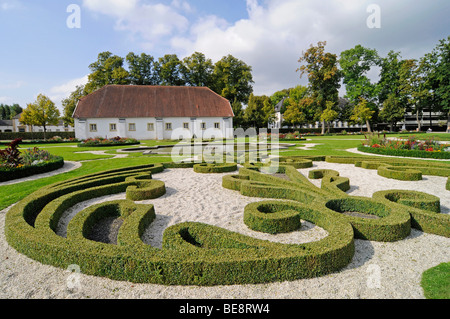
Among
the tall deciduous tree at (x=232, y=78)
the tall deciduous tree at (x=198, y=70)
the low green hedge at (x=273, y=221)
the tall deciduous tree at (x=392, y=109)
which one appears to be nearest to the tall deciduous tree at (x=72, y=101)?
the tall deciduous tree at (x=198, y=70)

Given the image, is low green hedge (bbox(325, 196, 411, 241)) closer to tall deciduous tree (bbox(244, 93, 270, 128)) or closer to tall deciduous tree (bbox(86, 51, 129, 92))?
tall deciduous tree (bbox(244, 93, 270, 128))

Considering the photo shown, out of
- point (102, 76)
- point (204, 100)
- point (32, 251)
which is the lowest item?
point (32, 251)

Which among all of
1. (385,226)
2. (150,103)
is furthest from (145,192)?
(150,103)

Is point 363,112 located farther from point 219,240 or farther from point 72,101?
point 72,101

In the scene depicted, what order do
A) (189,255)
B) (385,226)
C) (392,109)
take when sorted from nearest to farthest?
(189,255), (385,226), (392,109)

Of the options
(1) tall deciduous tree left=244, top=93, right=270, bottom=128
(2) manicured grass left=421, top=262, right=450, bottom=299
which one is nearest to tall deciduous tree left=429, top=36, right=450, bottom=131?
(1) tall deciduous tree left=244, top=93, right=270, bottom=128

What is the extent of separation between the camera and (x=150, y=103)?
3738cm

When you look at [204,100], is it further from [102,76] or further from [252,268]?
[252,268]

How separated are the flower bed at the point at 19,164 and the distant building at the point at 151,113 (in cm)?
2484

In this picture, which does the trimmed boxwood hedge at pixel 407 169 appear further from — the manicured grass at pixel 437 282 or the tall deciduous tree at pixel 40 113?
the tall deciduous tree at pixel 40 113

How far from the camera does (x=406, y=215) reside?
171 inches

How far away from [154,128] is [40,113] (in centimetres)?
1968

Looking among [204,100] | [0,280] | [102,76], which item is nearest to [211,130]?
[204,100]
